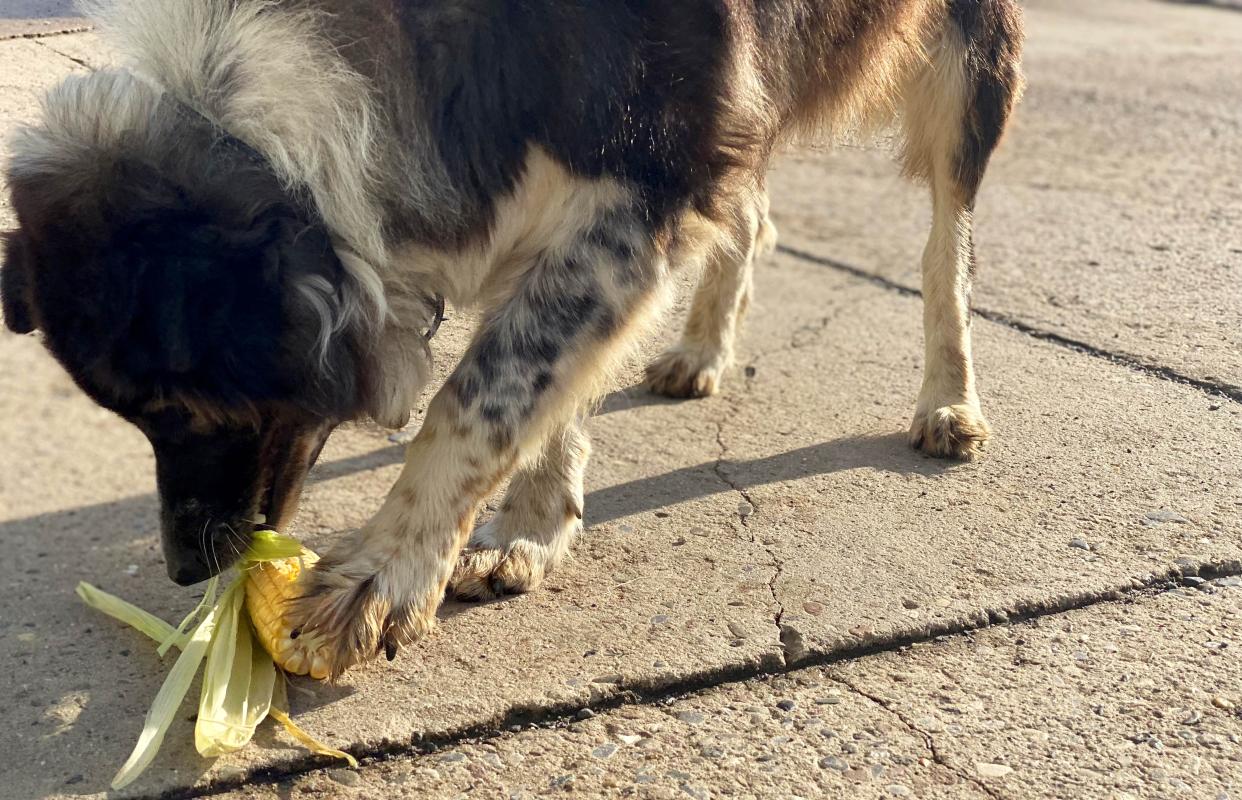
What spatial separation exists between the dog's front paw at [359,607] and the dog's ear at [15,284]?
0.81 meters

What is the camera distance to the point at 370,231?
2.84m

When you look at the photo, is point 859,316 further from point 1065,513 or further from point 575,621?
point 575,621

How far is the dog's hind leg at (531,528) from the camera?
3227mm

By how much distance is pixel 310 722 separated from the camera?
8.93 feet

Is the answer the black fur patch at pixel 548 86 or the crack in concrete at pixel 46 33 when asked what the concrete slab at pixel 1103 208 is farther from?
the crack in concrete at pixel 46 33

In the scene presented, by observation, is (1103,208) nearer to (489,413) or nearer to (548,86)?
(548,86)

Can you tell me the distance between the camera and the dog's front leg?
2861 mm

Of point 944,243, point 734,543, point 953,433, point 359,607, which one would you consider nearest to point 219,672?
point 359,607

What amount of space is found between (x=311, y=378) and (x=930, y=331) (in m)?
2.11

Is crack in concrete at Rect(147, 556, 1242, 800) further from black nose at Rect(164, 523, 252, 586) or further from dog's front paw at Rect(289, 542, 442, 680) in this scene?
black nose at Rect(164, 523, 252, 586)

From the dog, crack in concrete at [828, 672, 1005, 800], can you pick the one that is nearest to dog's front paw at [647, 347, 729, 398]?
the dog

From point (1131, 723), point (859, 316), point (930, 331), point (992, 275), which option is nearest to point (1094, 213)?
point (992, 275)

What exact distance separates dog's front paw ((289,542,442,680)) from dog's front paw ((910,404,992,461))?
160 cm

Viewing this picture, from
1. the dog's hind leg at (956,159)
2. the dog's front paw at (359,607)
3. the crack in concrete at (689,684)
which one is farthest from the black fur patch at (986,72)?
the dog's front paw at (359,607)
